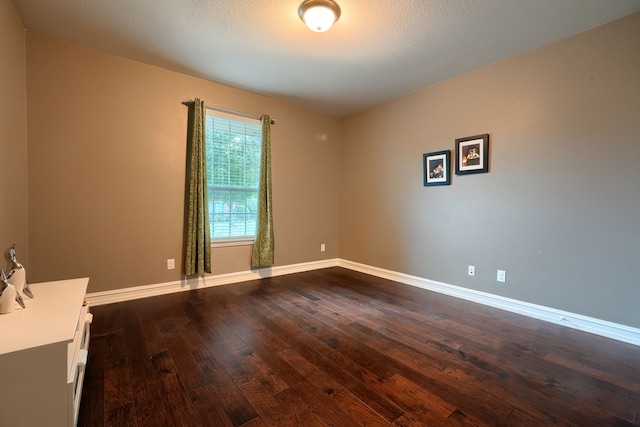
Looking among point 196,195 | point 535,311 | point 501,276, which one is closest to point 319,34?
point 196,195

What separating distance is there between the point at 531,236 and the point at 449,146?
1.29 metres

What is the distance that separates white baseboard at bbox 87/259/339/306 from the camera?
2.82m

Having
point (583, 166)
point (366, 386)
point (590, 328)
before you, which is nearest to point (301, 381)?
point (366, 386)

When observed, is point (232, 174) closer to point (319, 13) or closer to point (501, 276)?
point (319, 13)

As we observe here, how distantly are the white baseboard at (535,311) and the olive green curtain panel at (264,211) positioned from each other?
1.82 metres

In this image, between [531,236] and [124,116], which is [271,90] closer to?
[124,116]

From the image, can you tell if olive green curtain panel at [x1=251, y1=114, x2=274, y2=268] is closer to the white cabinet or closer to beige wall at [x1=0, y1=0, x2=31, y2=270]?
beige wall at [x1=0, y1=0, x2=31, y2=270]

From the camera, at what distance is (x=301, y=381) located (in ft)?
5.33

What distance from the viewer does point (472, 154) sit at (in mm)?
3062

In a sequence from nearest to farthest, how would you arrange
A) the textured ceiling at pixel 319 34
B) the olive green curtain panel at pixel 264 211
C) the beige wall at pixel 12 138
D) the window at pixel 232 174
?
the beige wall at pixel 12 138 → the textured ceiling at pixel 319 34 → the window at pixel 232 174 → the olive green curtain panel at pixel 264 211

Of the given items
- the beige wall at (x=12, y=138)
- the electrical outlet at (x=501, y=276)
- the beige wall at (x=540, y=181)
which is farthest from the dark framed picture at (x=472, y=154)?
the beige wall at (x=12, y=138)

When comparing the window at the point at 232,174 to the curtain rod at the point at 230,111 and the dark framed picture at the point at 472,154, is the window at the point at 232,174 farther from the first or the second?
the dark framed picture at the point at 472,154

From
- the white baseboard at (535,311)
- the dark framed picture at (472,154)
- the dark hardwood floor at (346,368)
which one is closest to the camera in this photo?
the dark hardwood floor at (346,368)

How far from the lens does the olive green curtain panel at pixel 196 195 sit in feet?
10.4
